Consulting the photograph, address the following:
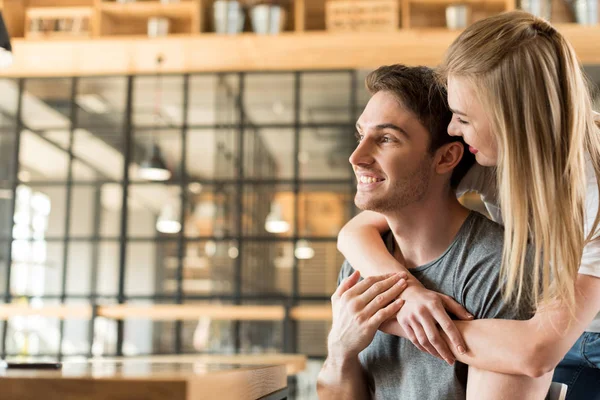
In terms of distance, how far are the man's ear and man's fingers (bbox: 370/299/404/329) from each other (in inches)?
11.9

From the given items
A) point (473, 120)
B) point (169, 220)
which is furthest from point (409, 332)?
point (169, 220)

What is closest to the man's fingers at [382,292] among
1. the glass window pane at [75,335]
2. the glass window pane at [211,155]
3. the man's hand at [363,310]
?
the man's hand at [363,310]

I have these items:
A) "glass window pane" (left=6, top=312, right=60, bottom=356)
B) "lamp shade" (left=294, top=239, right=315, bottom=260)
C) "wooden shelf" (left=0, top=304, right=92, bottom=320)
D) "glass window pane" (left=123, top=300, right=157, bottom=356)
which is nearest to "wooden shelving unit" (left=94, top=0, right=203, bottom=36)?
"lamp shade" (left=294, top=239, right=315, bottom=260)

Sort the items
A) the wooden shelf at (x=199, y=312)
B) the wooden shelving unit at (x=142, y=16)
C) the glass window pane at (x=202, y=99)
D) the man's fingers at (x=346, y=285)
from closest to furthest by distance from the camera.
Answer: the man's fingers at (x=346, y=285) < the wooden shelf at (x=199, y=312) < the wooden shelving unit at (x=142, y=16) < the glass window pane at (x=202, y=99)

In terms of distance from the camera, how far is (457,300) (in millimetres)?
1303

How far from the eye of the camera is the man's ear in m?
1.42

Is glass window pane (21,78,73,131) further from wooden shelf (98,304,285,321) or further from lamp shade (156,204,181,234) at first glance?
wooden shelf (98,304,285,321)

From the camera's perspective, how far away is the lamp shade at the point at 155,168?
5469mm

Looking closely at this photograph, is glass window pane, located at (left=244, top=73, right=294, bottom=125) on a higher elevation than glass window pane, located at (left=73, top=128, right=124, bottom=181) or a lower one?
higher

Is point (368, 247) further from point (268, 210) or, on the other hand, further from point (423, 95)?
point (268, 210)

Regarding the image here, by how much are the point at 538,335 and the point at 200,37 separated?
452 centimetres

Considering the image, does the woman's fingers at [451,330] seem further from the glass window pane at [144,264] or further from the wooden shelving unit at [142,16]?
the glass window pane at [144,264]

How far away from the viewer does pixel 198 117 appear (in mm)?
6098

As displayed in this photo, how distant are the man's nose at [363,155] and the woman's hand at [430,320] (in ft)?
0.83
